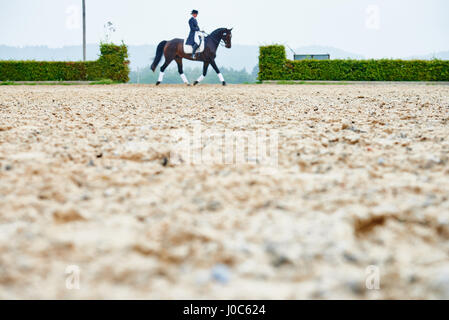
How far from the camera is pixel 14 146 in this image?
295 cm

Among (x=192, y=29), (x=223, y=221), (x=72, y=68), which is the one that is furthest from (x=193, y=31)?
(x=223, y=221)

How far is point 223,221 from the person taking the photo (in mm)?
1661

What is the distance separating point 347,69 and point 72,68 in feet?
44.2

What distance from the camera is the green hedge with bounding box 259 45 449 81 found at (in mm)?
16359

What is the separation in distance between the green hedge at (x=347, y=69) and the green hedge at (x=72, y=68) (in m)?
7.01

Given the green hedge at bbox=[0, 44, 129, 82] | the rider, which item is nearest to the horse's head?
the rider

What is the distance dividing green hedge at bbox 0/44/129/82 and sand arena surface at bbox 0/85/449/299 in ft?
49.3

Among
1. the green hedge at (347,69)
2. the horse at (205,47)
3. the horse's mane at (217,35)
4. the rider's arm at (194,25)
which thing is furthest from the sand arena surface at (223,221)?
the green hedge at (347,69)

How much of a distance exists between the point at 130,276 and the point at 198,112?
13.6ft

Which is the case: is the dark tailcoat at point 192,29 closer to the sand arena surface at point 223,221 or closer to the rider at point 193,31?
the rider at point 193,31

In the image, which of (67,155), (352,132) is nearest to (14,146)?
(67,155)

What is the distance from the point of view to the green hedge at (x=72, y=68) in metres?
17.0

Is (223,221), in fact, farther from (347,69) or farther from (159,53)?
(347,69)
